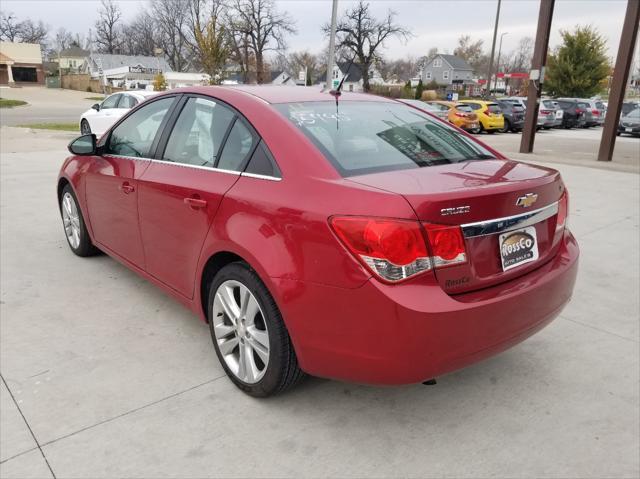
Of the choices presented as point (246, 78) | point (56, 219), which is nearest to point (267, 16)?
point (246, 78)

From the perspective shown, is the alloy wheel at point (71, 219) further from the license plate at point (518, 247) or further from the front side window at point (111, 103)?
the front side window at point (111, 103)

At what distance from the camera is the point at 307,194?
2256mm

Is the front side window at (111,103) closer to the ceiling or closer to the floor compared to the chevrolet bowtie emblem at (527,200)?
closer to the floor

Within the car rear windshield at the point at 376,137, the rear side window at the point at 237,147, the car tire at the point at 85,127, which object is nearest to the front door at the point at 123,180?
the rear side window at the point at 237,147

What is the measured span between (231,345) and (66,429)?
84 centimetres

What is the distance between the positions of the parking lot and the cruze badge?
3.55 feet

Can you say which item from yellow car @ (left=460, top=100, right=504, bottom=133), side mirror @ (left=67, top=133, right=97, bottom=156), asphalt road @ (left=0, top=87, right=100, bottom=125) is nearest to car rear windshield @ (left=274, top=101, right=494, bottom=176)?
side mirror @ (left=67, top=133, right=97, bottom=156)

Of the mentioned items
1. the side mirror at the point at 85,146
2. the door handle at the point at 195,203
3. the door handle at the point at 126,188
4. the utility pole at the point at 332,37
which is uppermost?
the utility pole at the point at 332,37

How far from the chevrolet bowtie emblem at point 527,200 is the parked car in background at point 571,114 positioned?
1118 inches

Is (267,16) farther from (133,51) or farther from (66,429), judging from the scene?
(66,429)

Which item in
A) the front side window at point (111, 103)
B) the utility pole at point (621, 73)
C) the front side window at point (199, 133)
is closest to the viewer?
the front side window at point (199, 133)

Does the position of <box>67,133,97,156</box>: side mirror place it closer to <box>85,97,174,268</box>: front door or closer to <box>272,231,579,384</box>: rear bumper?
<box>85,97,174,268</box>: front door

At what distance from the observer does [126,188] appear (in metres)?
3.51

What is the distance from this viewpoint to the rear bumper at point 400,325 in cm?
202
